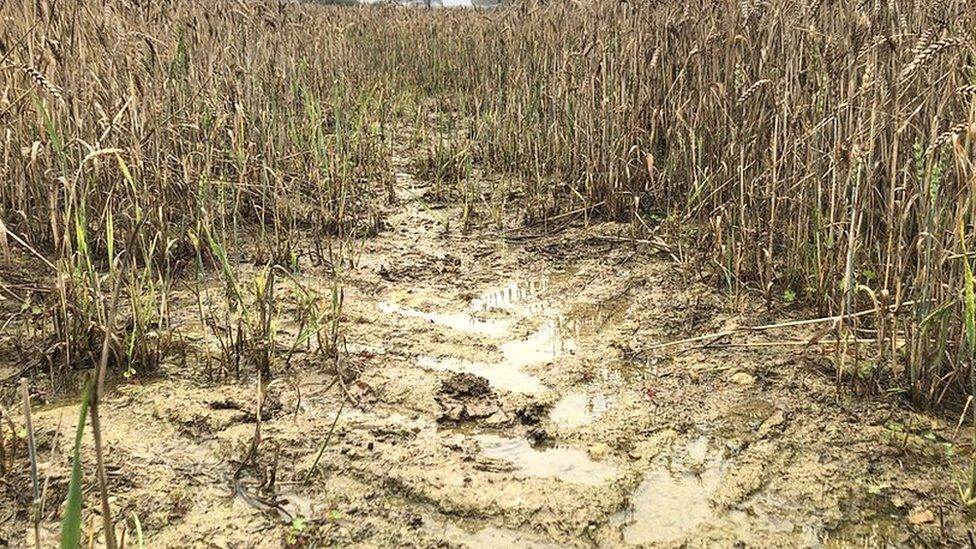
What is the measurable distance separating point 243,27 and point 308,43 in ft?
6.82

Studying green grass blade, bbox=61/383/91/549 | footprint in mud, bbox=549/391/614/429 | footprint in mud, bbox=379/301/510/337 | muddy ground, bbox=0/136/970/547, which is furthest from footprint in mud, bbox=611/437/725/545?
green grass blade, bbox=61/383/91/549

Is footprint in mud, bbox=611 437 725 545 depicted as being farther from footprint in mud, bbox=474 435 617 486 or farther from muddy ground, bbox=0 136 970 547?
footprint in mud, bbox=474 435 617 486

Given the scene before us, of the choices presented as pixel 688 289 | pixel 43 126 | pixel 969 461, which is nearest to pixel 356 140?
pixel 43 126

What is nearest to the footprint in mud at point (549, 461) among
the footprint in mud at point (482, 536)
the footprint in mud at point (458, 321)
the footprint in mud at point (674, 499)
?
the footprint in mud at point (674, 499)

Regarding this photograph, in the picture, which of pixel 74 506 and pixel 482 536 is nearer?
pixel 74 506

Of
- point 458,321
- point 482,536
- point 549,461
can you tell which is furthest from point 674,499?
point 458,321

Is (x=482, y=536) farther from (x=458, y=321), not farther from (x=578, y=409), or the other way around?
(x=458, y=321)

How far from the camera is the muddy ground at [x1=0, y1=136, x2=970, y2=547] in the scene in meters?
1.73

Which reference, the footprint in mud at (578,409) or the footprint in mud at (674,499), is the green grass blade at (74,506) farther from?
the footprint in mud at (578,409)

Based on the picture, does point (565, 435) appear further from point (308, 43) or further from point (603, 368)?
point (308, 43)

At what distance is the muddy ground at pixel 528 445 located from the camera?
68.1 inches

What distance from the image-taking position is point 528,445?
2111mm

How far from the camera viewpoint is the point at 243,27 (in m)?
3.97

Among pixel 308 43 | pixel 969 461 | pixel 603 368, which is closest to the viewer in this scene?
pixel 969 461
